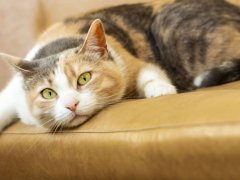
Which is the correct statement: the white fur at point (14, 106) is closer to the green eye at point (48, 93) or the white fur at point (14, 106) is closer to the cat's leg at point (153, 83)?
the green eye at point (48, 93)

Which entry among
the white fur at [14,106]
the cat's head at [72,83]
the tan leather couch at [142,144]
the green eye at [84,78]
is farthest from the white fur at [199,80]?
the white fur at [14,106]

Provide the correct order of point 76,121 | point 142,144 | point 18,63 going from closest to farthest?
point 142,144, point 76,121, point 18,63

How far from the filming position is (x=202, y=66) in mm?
1509

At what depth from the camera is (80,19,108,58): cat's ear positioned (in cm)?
119

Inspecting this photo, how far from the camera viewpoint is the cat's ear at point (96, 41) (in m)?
1.19

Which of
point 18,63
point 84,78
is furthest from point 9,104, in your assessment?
point 84,78

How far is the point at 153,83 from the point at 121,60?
5.4 inches

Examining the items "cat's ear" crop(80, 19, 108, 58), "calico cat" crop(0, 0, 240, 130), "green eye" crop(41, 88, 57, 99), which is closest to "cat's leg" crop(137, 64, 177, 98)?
"calico cat" crop(0, 0, 240, 130)

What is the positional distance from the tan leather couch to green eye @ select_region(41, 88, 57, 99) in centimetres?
9

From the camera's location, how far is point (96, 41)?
124 cm

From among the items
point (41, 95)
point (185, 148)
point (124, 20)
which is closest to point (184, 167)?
point (185, 148)

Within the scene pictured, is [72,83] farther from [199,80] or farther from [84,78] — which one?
[199,80]

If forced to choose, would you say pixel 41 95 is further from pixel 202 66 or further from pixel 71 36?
pixel 202 66

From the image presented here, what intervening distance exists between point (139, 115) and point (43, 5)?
1106mm
